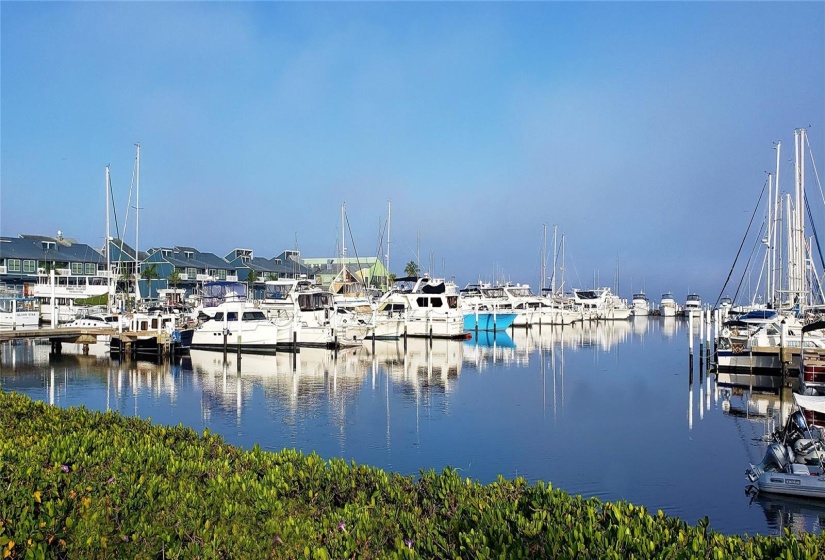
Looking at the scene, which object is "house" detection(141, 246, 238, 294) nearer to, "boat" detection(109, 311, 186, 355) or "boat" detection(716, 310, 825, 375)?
"boat" detection(109, 311, 186, 355)

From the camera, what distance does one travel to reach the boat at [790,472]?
53.3ft

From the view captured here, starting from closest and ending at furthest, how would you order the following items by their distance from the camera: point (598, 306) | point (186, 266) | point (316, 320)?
1. point (316, 320)
2. point (186, 266)
3. point (598, 306)

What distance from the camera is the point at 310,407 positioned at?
29.0m

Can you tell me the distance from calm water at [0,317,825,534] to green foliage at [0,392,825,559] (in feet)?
34.7

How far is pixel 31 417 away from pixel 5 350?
1821 inches

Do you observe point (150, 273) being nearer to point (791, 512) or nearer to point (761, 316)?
point (761, 316)

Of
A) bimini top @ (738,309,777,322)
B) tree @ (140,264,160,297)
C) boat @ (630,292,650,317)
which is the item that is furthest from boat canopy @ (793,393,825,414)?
boat @ (630,292,650,317)

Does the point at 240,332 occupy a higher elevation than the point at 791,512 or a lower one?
higher

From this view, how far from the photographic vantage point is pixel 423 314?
63.5 meters

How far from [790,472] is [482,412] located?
1415 centimetres

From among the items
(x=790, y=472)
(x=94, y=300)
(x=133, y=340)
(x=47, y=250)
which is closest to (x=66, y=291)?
(x=94, y=300)

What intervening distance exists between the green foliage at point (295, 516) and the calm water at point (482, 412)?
1059 centimetres

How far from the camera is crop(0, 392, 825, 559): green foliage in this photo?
5645 mm

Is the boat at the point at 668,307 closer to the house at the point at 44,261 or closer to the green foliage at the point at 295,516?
the house at the point at 44,261
